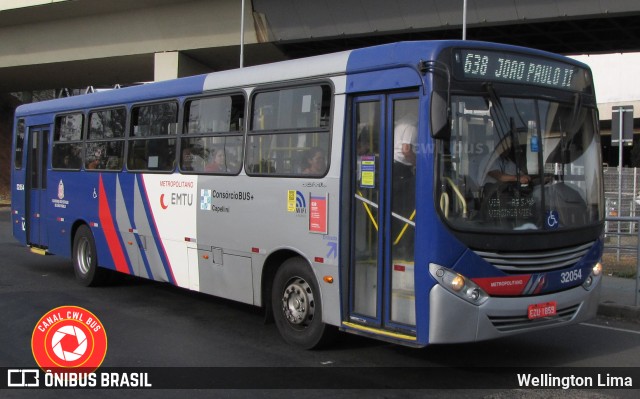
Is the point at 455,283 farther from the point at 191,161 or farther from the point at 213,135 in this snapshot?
the point at 191,161

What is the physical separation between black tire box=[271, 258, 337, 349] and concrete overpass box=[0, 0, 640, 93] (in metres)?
13.3

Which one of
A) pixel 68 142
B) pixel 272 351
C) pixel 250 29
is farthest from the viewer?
pixel 250 29

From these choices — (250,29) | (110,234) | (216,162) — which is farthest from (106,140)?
(250,29)

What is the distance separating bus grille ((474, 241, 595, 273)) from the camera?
19.2 feet

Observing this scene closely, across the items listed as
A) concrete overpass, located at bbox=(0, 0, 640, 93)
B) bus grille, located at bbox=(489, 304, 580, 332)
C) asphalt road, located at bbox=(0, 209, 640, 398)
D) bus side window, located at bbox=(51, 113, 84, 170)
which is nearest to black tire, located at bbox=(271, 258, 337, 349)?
asphalt road, located at bbox=(0, 209, 640, 398)

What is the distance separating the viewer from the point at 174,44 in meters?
23.7

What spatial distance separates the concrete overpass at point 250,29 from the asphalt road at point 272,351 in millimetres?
11946

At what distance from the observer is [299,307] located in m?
7.13

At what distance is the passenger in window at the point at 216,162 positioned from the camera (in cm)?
823

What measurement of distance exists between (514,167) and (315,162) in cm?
206

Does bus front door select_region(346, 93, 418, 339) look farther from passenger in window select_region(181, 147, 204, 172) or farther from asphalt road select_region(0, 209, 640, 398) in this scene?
passenger in window select_region(181, 147, 204, 172)

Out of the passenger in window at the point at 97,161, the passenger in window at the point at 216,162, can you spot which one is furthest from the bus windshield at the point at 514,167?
the passenger in window at the point at 97,161

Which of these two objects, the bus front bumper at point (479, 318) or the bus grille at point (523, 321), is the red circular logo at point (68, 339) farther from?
the bus grille at point (523, 321)

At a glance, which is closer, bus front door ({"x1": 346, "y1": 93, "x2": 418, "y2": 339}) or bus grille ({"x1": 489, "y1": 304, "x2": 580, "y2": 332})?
bus grille ({"x1": 489, "y1": 304, "x2": 580, "y2": 332})
